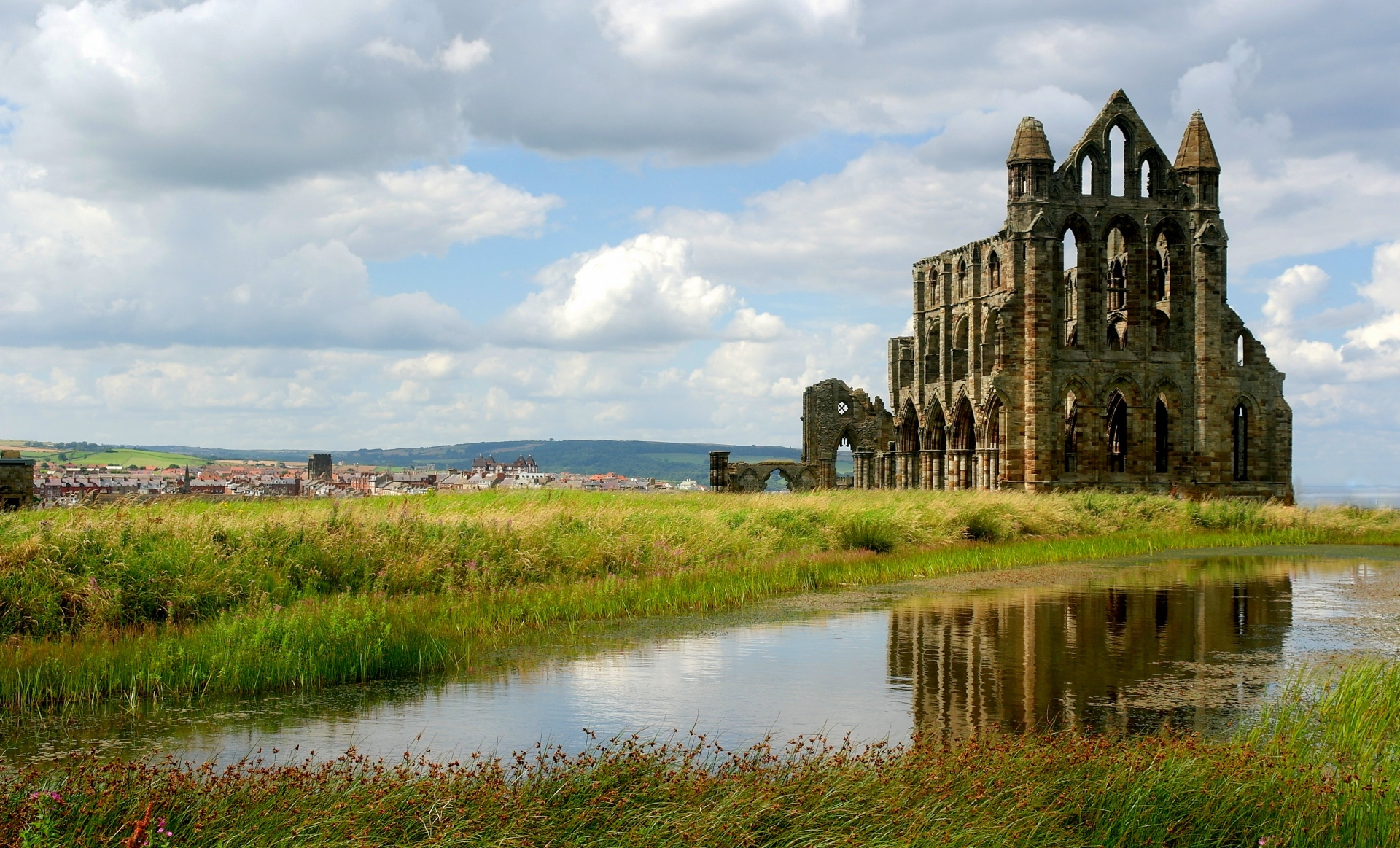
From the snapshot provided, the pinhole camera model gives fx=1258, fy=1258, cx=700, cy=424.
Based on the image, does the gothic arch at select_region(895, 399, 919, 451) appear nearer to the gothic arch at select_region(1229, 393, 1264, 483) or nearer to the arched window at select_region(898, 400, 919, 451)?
the arched window at select_region(898, 400, 919, 451)

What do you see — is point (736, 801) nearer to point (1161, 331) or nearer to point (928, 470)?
point (928, 470)

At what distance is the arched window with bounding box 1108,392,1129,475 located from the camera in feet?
167

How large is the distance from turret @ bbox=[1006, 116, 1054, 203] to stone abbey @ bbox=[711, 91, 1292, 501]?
5cm

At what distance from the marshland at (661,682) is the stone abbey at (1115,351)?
1994 centimetres

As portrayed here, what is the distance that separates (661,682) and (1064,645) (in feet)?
18.0

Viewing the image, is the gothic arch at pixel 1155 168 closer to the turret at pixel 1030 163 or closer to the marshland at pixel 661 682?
the turret at pixel 1030 163

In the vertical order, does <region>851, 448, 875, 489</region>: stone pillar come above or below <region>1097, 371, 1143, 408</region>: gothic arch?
below

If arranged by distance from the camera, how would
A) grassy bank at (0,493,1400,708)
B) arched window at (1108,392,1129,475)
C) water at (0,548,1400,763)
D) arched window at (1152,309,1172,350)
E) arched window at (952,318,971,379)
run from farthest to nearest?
arched window at (952,318,971,379), arched window at (1108,392,1129,475), arched window at (1152,309,1172,350), grassy bank at (0,493,1400,708), water at (0,548,1400,763)

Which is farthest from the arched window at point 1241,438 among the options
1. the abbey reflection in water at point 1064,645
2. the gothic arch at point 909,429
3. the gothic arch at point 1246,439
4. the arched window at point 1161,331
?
the abbey reflection in water at point 1064,645

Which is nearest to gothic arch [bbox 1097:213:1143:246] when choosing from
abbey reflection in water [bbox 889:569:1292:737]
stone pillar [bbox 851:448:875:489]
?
stone pillar [bbox 851:448:875:489]

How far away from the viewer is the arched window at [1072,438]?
4759 cm

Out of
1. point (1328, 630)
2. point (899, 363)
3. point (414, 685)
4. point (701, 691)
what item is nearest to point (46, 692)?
point (414, 685)

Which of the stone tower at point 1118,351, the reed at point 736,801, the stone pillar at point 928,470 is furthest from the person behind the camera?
the stone pillar at point 928,470

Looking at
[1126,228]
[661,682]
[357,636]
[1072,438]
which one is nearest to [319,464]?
[1072,438]
